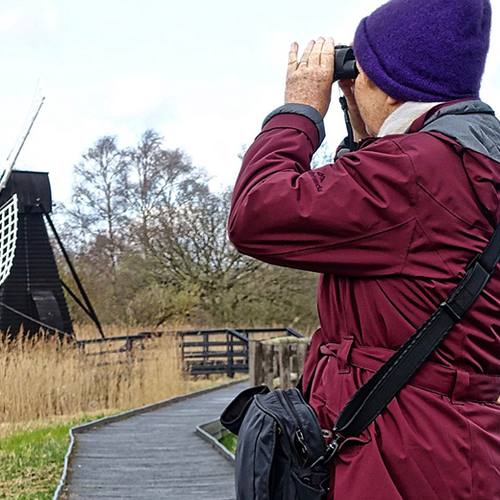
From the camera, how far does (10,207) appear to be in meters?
17.6

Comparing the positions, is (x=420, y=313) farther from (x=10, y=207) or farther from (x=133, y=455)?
(x=10, y=207)

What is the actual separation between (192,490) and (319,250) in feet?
15.6

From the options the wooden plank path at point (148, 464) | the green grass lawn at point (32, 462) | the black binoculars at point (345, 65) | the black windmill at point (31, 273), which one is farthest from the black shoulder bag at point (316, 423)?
the black windmill at point (31, 273)

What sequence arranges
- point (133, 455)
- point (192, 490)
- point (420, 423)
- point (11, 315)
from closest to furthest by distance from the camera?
point (420, 423), point (192, 490), point (133, 455), point (11, 315)

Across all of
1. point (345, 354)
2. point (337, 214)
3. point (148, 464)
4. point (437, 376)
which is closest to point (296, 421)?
point (345, 354)

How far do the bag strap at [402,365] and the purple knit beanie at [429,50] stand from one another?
39cm

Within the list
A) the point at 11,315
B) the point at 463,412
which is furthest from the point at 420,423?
the point at 11,315

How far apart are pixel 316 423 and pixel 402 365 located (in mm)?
193

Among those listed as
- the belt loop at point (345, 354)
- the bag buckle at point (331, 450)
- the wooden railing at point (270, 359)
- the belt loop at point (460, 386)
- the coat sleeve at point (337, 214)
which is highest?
the coat sleeve at point (337, 214)

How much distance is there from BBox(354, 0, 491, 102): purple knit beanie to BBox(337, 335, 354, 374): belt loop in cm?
48

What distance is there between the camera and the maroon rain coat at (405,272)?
1.45m

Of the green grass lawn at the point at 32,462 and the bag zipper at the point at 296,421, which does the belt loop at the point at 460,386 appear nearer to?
the bag zipper at the point at 296,421

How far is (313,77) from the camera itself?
1735 millimetres

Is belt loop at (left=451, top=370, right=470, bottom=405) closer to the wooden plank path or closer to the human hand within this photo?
the human hand
